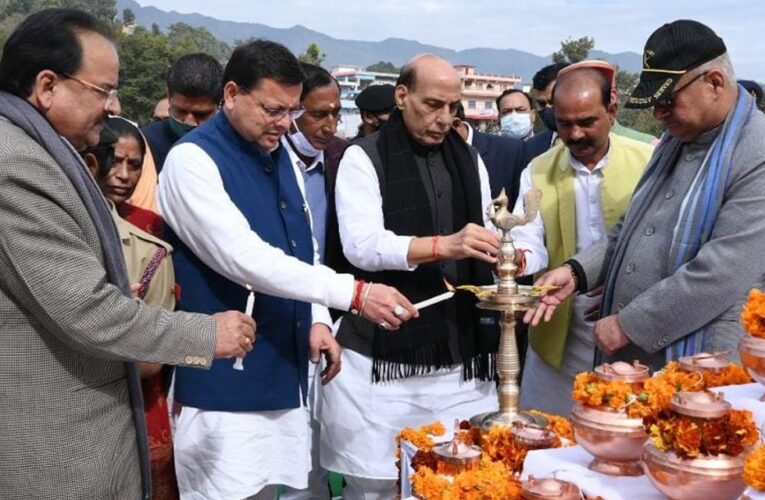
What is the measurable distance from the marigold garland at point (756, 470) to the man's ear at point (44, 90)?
177 centimetres

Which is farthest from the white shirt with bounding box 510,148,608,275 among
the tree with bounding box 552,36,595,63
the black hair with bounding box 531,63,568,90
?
the tree with bounding box 552,36,595,63

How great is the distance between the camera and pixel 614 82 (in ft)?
11.3

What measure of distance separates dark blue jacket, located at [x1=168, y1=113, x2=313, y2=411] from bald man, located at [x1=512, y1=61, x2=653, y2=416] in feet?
3.45

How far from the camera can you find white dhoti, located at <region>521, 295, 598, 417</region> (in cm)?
343

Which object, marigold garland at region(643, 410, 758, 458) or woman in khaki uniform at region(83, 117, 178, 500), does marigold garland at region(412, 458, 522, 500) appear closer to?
marigold garland at region(643, 410, 758, 458)

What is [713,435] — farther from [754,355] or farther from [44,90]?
[44,90]

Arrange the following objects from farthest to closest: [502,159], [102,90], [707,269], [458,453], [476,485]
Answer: [502,159] < [707,269] < [102,90] < [458,453] < [476,485]

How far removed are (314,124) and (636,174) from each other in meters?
1.73

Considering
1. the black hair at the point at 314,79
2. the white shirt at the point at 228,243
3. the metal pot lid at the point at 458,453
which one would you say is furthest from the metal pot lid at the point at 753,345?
the black hair at the point at 314,79

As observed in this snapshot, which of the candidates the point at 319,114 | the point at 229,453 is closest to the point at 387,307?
the point at 229,453

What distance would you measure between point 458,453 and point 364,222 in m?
1.35

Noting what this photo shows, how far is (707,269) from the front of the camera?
2510 millimetres

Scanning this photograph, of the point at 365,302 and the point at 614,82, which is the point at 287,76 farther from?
the point at 614,82

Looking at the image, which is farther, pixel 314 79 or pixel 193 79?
pixel 314 79
